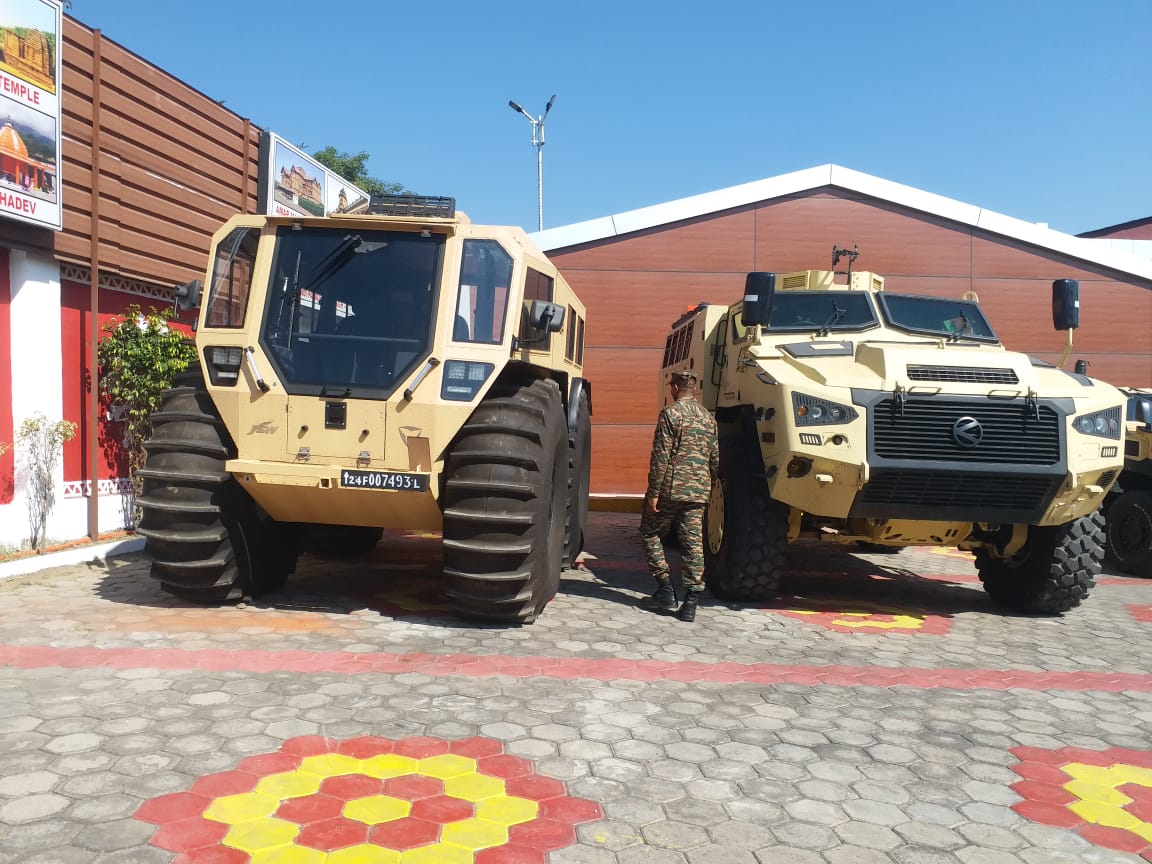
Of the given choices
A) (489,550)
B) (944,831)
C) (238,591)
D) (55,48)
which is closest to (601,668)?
(489,550)

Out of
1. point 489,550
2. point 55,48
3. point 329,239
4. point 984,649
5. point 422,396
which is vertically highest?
point 55,48

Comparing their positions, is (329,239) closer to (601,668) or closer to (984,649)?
(601,668)

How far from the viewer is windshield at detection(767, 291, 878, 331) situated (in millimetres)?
7449

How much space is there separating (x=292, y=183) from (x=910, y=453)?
9.20 meters

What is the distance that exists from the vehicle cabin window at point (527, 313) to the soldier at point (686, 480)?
1.09 m

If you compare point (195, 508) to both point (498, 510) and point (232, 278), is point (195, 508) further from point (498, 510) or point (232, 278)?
point (498, 510)

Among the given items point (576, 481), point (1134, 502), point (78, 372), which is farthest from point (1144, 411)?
point (78, 372)

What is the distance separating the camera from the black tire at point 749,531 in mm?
6500

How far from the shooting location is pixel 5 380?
7434 mm

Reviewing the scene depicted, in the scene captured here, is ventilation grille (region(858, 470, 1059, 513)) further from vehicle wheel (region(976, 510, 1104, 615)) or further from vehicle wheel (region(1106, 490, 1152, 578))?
vehicle wheel (region(1106, 490, 1152, 578))

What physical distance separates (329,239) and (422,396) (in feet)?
4.53

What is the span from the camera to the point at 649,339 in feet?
46.3

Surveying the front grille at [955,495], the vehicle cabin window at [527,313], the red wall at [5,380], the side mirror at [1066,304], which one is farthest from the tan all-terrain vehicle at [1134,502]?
the red wall at [5,380]

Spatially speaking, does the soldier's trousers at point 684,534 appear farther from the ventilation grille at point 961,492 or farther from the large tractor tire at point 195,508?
the large tractor tire at point 195,508
